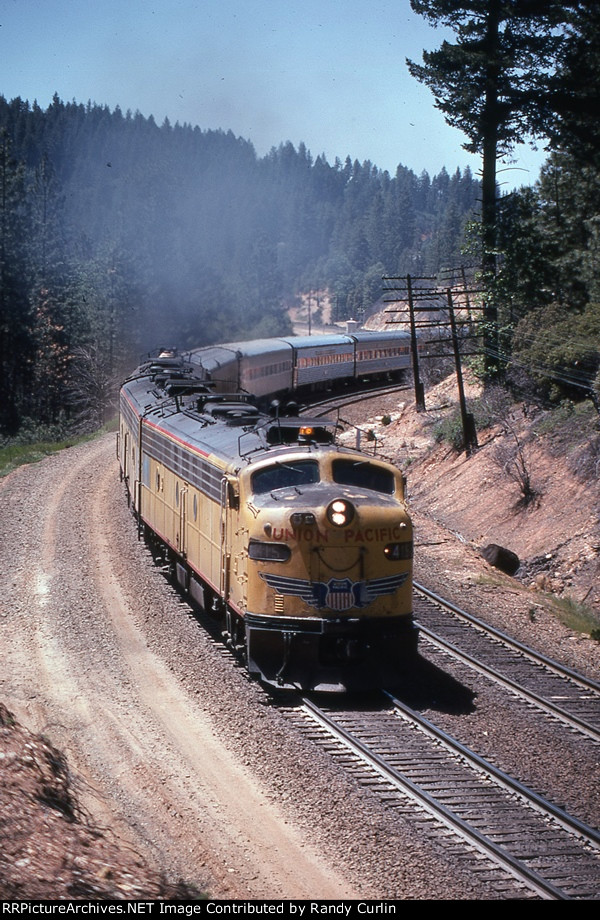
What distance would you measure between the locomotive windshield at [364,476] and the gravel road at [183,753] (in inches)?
125

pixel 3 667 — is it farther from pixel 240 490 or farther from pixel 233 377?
pixel 233 377

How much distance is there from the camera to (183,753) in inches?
433

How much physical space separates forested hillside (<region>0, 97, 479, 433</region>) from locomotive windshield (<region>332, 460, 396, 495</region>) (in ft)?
174

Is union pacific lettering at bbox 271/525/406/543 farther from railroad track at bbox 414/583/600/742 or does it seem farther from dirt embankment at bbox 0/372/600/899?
railroad track at bbox 414/583/600/742

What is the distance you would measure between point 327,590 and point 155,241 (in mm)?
103925

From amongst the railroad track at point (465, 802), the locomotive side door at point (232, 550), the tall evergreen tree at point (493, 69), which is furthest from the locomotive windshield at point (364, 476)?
the tall evergreen tree at point (493, 69)

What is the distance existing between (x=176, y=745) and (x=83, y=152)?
165 metres

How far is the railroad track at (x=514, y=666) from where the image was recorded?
12.8 metres

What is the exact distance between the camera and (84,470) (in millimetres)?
31906

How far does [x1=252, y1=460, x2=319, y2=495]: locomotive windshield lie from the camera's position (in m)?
12.8

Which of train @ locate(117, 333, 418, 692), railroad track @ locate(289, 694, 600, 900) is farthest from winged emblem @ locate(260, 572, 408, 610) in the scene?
railroad track @ locate(289, 694, 600, 900)

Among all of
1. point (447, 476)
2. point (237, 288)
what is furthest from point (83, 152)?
point (447, 476)

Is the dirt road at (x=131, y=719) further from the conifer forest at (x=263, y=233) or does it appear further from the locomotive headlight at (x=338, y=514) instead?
the conifer forest at (x=263, y=233)
